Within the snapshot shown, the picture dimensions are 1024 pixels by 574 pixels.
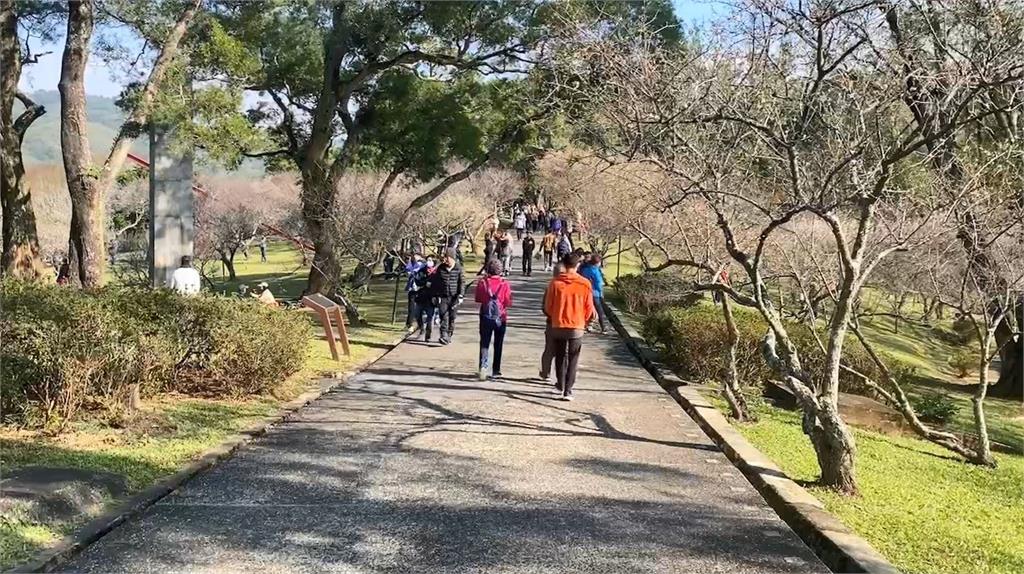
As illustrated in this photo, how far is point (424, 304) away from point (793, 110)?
7.80 metres

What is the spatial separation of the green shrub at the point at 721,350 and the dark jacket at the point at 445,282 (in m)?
3.35

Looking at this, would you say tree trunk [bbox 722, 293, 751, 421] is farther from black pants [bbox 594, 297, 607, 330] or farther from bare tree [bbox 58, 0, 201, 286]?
bare tree [bbox 58, 0, 201, 286]

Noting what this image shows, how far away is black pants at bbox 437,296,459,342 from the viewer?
1378 cm

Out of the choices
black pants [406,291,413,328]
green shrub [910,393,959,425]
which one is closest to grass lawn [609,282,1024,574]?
green shrub [910,393,959,425]

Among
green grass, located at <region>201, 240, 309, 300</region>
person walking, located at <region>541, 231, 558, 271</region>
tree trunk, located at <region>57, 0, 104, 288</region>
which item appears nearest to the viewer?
tree trunk, located at <region>57, 0, 104, 288</region>

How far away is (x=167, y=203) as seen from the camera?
11.4 m

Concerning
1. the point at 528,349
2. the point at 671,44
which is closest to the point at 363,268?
the point at 528,349

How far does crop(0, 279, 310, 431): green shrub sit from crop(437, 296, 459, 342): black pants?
443 cm

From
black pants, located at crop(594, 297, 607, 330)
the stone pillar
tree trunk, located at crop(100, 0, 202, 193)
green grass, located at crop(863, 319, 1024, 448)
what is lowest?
green grass, located at crop(863, 319, 1024, 448)

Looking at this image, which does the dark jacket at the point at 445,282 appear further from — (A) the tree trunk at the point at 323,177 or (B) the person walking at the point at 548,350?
(A) the tree trunk at the point at 323,177

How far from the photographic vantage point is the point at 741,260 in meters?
6.75

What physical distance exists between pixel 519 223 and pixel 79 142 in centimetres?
3567

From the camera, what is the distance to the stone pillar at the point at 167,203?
11133mm

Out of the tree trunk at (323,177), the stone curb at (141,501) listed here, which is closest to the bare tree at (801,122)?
the stone curb at (141,501)
